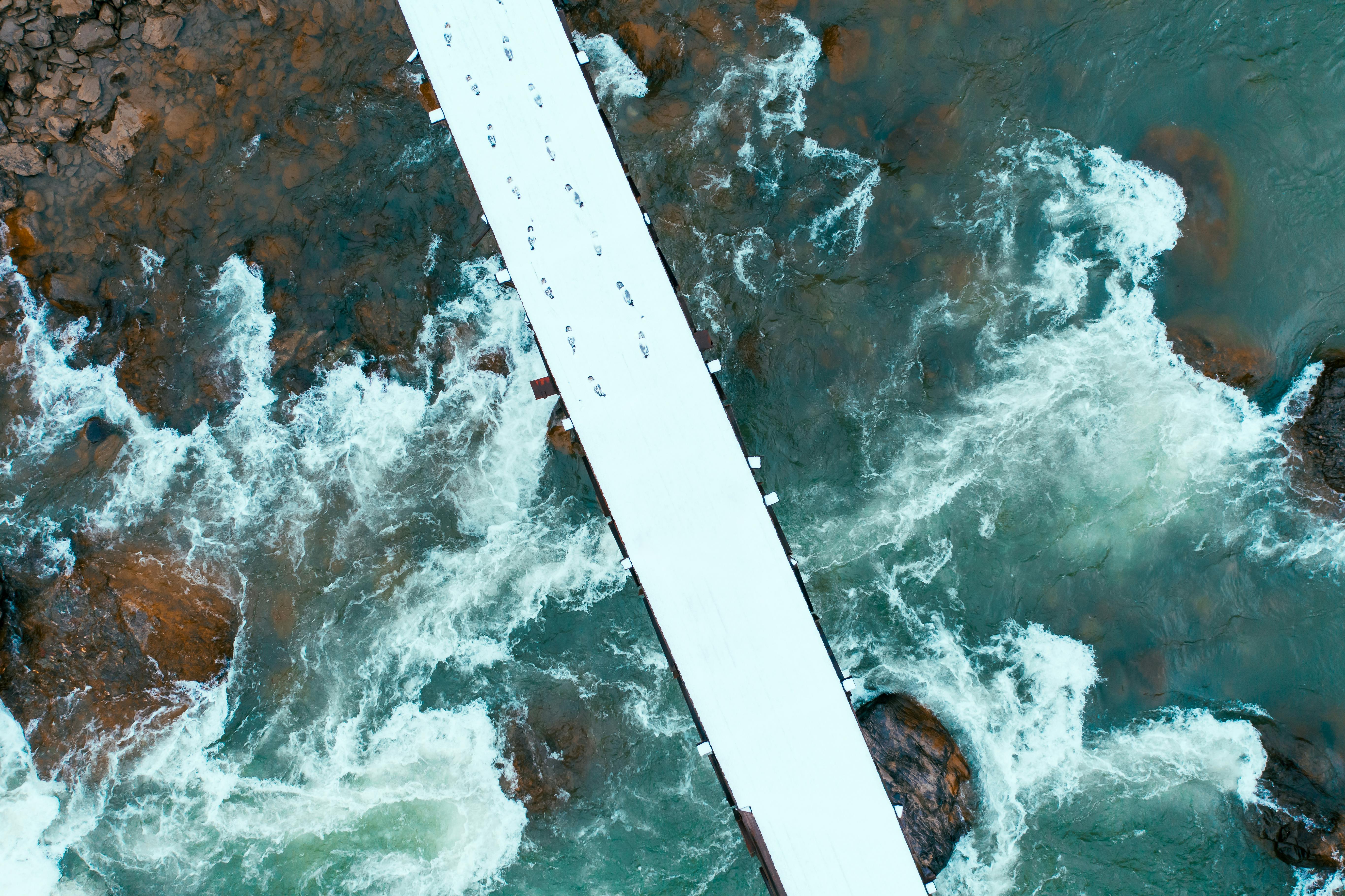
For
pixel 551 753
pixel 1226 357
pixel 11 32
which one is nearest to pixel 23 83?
pixel 11 32

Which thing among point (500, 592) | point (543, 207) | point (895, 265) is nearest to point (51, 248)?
point (543, 207)

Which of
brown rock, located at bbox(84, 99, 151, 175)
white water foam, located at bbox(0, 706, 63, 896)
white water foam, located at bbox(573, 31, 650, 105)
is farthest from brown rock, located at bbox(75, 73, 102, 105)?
white water foam, located at bbox(0, 706, 63, 896)

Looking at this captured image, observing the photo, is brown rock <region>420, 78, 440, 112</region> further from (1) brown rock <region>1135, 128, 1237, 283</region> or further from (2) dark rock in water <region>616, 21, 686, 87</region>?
(1) brown rock <region>1135, 128, 1237, 283</region>

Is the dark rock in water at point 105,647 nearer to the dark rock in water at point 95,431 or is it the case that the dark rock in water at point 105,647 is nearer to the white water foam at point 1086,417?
the dark rock in water at point 95,431

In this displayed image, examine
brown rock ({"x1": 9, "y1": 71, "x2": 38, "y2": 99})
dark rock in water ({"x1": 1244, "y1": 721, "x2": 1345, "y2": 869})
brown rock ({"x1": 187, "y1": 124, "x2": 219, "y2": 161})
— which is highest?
brown rock ({"x1": 9, "y1": 71, "x2": 38, "y2": 99})

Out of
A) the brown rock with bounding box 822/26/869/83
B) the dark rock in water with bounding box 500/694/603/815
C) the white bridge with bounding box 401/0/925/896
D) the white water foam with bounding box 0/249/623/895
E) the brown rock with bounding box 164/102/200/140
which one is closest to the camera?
the white bridge with bounding box 401/0/925/896

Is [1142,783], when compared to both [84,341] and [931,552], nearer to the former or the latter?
[931,552]
